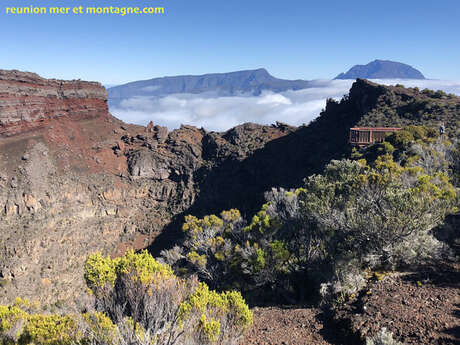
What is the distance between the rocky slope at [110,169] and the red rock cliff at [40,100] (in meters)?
0.17

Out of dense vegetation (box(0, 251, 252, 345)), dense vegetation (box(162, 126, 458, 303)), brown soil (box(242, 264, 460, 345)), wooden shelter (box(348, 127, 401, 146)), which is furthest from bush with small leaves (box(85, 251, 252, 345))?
wooden shelter (box(348, 127, 401, 146))

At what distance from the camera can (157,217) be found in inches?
1964

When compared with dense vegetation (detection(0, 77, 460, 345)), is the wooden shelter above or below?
above

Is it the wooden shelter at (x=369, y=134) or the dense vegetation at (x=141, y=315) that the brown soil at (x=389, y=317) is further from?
the wooden shelter at (x=369, y=134)

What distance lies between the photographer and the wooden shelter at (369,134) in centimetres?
3828

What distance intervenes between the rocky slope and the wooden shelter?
1752mm

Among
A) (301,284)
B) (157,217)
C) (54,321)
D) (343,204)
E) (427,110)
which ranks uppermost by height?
(427,110)

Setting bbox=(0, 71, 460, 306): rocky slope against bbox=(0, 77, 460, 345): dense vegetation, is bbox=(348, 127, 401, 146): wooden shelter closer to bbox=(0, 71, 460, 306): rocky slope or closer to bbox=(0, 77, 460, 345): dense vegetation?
bbox=(0, 71, 460, 306): rocky slope

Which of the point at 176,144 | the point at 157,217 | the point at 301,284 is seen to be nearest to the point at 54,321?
the point at 301,284

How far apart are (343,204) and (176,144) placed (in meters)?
46.3

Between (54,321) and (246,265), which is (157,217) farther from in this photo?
(54,321)

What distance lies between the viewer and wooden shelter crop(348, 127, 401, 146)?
3828cm

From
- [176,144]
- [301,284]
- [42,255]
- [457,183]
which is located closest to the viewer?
[301,284]

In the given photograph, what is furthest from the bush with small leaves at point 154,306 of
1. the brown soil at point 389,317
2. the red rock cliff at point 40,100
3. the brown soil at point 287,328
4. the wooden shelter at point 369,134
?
the red rock cliff at point 40,100
